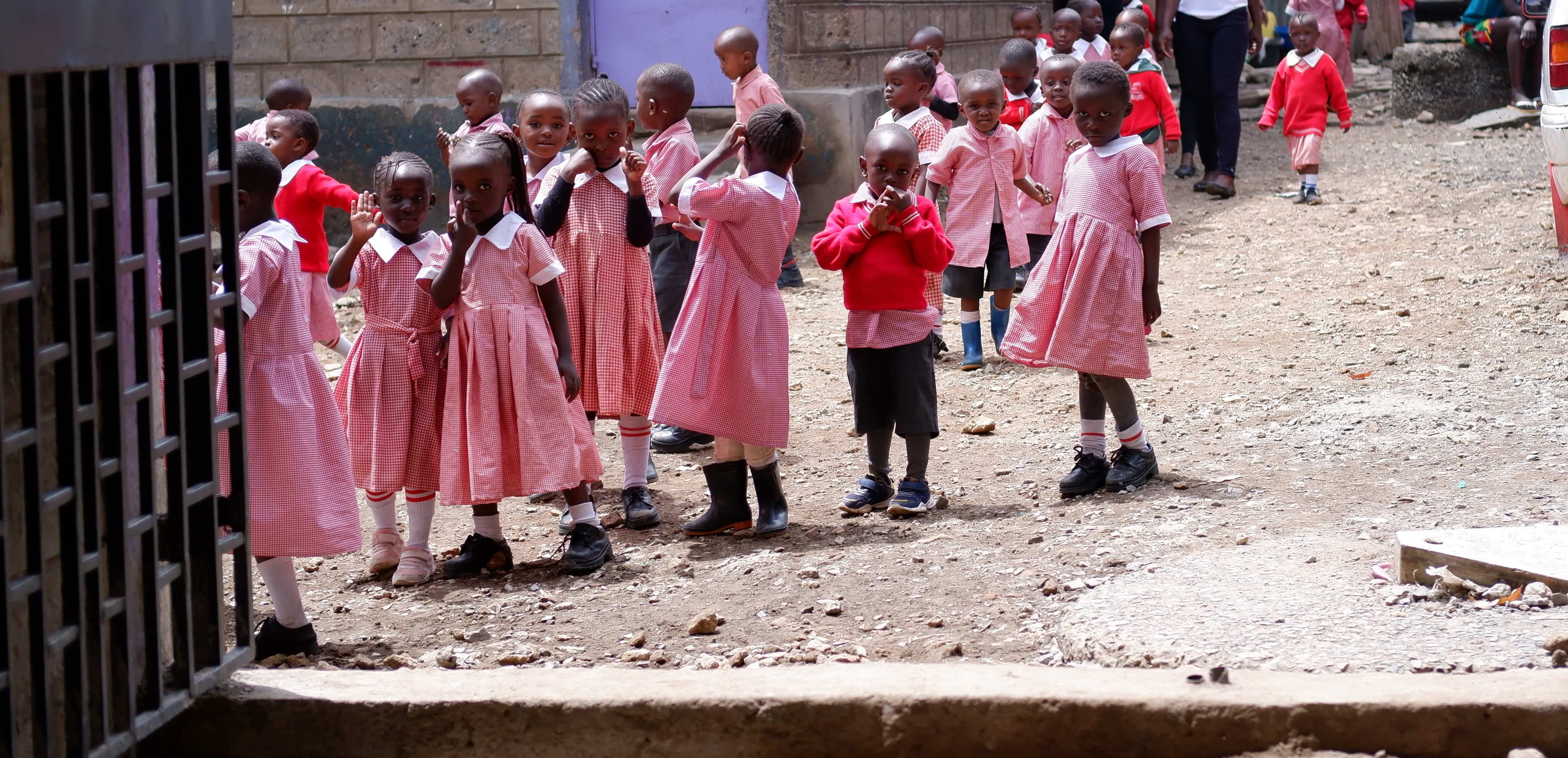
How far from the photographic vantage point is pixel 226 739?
2.97 metres

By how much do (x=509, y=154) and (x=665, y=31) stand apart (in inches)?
230

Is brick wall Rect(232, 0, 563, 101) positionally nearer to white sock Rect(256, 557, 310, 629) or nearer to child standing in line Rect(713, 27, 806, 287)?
child standing in line Rect(713, 27, 806, 287)

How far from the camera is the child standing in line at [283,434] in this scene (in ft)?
12.0

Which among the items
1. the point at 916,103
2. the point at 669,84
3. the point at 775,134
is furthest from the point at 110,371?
the point at 916,103

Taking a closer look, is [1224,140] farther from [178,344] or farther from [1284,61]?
[178,344]

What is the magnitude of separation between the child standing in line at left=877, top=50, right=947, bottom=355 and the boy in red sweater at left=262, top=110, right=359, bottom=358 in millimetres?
2309

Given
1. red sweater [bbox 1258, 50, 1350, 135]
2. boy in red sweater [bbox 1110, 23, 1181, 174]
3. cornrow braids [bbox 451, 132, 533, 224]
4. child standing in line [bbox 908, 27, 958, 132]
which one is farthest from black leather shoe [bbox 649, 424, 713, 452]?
red sweater [bbox 1258, 50, 1350, 135]

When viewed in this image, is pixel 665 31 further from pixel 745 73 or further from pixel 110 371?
pixel 110 371

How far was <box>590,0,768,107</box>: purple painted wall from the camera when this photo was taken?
9.95 m

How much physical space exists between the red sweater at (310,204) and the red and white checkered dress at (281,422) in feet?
7.55

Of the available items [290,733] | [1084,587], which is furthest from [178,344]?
[1084,587]

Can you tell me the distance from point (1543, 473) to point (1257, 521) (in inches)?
36.8

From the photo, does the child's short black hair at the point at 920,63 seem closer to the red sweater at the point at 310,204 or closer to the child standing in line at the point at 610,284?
the child standing in line at the point at 610,284

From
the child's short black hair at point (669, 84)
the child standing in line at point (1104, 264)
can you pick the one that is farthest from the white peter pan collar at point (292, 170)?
the child standing in line at point (1104, 264)
